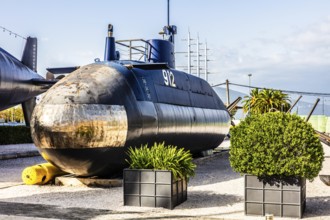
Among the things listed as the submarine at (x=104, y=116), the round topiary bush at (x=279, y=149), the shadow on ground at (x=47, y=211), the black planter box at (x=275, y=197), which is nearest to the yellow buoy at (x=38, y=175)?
the submarine at (x=104, y=116)

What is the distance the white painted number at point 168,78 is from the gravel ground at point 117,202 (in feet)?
14.6

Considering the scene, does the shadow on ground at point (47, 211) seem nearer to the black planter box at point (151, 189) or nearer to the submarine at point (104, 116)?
the black planter box at point (151, 189)

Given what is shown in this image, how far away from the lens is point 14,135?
3600cm

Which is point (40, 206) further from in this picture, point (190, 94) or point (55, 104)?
point (190, 94)

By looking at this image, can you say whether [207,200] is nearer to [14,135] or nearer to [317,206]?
[317,206]

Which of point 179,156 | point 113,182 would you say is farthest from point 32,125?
point 179,156

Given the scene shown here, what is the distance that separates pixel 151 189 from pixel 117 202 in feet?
3.71

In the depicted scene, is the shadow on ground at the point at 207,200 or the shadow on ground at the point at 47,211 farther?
the shadow on ground at the point at 207,200

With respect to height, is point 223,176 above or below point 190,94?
below

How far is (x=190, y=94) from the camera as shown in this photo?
67.6 feet

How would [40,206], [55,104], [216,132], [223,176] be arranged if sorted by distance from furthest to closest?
[216,132]
[223,176]
[55,104]
[40,206]

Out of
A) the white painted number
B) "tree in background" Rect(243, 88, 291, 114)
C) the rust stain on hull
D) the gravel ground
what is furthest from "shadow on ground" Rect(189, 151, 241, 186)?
"tree in background" Rect(243, 88, 291, 114)

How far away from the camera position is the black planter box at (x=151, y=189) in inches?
409

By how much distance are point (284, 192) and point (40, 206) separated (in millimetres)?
5629
